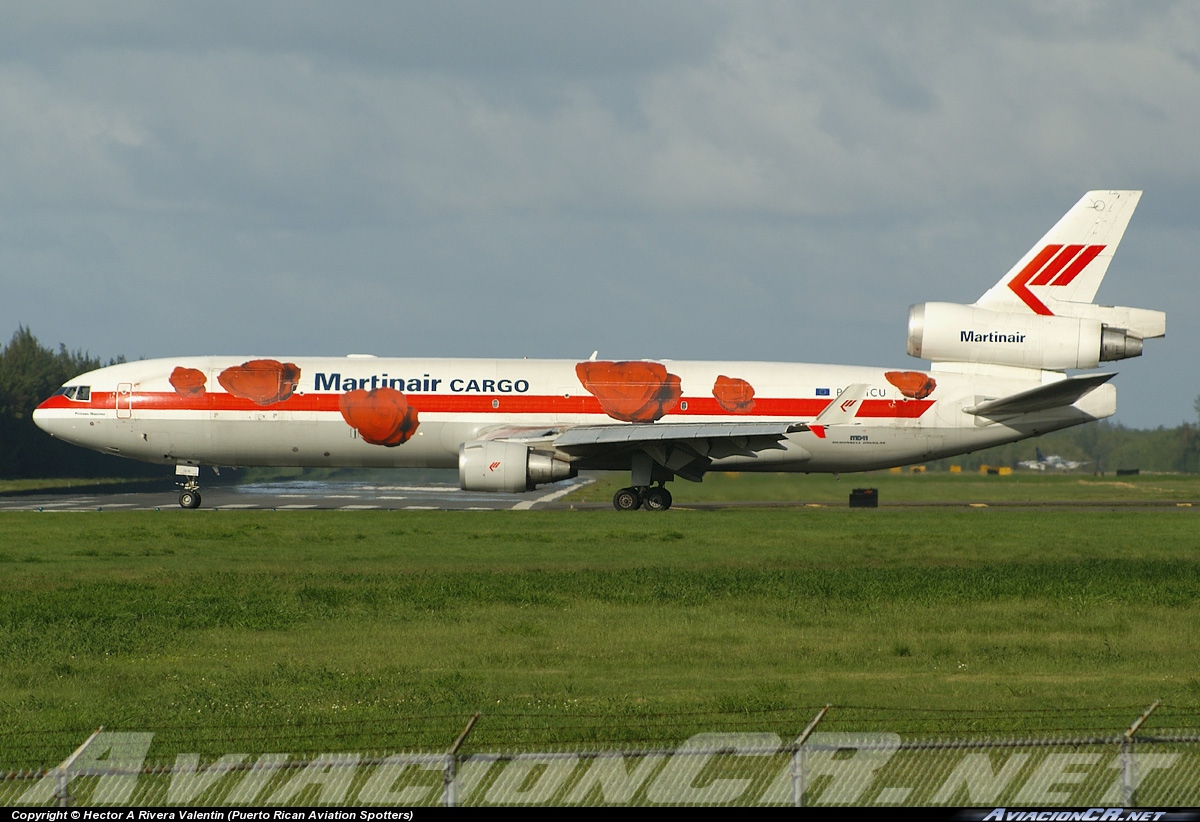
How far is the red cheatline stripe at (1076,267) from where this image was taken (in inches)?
1745

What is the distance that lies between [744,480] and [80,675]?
32614 millimetres

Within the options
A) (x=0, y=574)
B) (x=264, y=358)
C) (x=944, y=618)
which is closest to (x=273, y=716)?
(x=944, y=618)

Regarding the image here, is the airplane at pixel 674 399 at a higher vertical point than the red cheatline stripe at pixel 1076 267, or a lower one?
lower

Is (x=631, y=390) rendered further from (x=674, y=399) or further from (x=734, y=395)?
(x=734, y=395)

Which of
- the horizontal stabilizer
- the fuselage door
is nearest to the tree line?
the horizontal stabilizer

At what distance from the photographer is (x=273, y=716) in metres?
14.3

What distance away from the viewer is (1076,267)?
44312 mm

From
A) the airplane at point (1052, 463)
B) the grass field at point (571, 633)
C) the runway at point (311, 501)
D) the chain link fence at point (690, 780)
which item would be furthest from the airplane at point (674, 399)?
the airplane at point (1052, 463)

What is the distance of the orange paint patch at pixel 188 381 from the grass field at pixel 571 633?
8.47 meters

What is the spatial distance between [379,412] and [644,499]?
9.58 m

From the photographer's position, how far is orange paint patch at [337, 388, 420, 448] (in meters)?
43.3

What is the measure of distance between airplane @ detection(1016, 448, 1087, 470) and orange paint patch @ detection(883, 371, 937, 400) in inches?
4599

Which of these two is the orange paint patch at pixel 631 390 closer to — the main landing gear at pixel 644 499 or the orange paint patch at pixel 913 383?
the main landing gear at pixel 644 499

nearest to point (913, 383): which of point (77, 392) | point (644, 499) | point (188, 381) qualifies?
point (644, 499)
